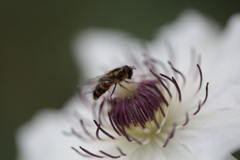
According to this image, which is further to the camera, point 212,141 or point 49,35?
point 49,35

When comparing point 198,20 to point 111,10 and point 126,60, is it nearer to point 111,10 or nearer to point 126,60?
point 126,60

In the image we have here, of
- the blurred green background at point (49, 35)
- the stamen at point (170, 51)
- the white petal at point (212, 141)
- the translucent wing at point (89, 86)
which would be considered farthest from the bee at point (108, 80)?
the blurred green background at point (49, 35)

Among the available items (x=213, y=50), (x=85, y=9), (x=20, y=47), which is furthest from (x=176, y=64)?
(x=20, y=47)

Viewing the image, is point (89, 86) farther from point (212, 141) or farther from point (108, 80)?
point (212, 141)

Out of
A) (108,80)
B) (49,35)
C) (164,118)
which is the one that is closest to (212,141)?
(164,118)

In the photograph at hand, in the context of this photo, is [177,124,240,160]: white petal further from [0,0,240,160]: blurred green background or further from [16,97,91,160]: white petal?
[0,0,240,160]: blurred green background

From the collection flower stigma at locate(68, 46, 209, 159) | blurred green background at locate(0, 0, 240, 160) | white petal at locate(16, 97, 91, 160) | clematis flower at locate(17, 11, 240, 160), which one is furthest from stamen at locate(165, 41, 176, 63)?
blurred green background at locate(0, 0, 240, 160)
